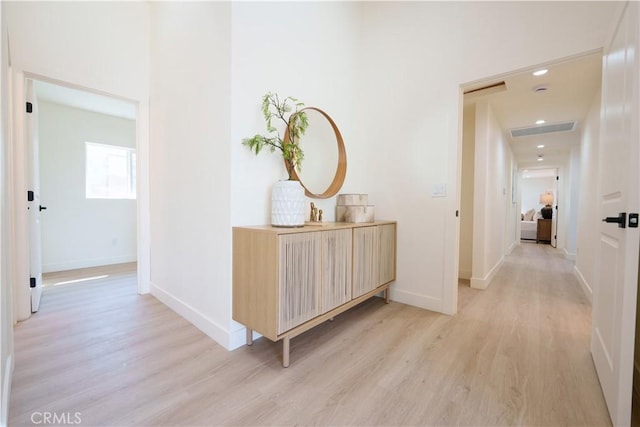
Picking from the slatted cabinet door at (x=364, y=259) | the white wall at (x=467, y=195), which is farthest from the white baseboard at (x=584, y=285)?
the slatted cabinet door at (x=364, y=259)

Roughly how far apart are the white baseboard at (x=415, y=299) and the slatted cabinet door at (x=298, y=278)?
47.4 inches

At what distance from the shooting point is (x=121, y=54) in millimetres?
2584

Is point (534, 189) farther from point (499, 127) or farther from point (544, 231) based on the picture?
point (499, 127)

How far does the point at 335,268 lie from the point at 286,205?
1.82 ft

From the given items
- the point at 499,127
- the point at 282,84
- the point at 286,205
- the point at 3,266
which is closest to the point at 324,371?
the point at 286,205

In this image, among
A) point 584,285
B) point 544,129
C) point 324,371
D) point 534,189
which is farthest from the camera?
point 534,189

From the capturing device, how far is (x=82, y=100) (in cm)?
360

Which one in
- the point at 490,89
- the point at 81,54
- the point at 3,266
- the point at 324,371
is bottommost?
the point at 324,371

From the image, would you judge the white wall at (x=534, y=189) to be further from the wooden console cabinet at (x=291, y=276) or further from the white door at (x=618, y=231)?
the wooden console cabinet at (x=291, y=276)

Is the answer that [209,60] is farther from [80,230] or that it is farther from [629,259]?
[80,230]

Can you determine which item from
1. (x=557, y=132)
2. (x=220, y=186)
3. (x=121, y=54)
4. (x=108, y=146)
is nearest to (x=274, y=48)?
(x=220, y=186)

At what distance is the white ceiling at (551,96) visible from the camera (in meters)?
2.31

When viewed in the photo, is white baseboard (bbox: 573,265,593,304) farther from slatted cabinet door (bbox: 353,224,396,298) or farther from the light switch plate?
slatted cabinet door (bbox: 353,224,396,298)

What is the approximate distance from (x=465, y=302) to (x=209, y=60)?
10.0ft
